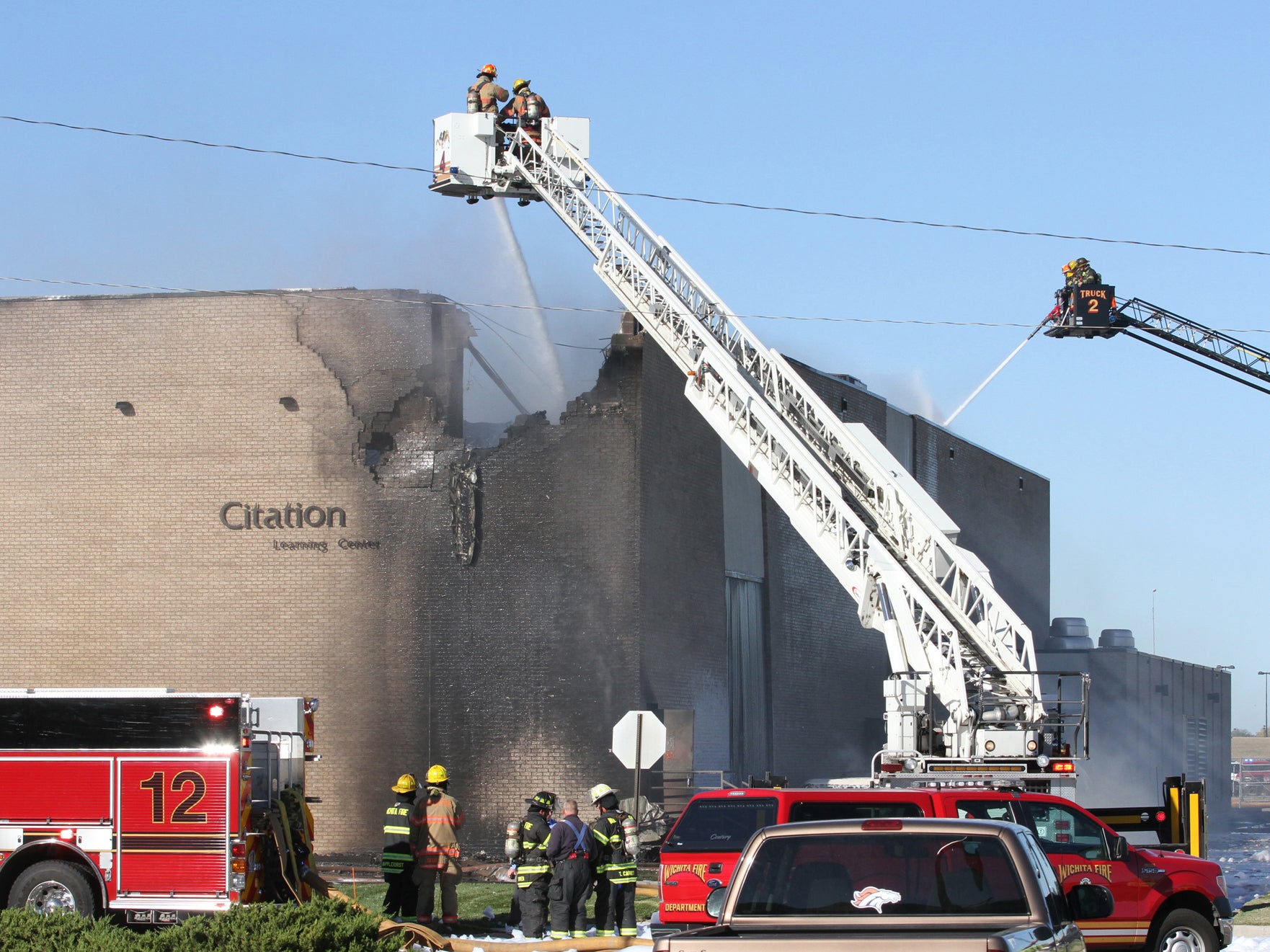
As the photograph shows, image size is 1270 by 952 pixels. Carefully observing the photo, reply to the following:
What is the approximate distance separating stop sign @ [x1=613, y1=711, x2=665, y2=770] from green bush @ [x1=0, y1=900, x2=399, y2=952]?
7.76 m

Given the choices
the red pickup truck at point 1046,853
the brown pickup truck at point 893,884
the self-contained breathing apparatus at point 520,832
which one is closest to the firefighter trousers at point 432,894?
the self-contained breathing apparatus at point 520,832

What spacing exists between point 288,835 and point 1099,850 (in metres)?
6.63

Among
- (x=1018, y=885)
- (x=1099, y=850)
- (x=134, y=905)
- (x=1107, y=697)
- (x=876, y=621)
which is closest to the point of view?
(x=1018, y=885)

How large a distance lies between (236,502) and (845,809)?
15.6 m

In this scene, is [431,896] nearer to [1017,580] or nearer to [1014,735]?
[1014,735]

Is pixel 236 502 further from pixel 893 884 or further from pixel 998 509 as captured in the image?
pixel 998 509

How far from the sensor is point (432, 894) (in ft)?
44.2

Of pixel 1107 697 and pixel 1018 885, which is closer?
pixel 1018 885

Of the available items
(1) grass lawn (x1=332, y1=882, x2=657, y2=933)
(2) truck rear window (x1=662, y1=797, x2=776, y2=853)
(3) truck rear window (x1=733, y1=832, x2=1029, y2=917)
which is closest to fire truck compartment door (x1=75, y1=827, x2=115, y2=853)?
(1) grass lawn (x1=332, y1=882, x2=657, y2=933)

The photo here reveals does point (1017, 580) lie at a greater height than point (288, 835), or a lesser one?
greater

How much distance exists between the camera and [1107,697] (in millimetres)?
38750

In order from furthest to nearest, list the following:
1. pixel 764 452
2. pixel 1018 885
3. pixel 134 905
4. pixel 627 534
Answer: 1. pixel 627 534
2. pixel 764 452
3. pixel 134 905
4. pixel 1018 885

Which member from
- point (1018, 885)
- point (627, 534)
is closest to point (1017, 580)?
point (627, 534)

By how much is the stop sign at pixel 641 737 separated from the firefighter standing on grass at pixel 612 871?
2.86 metres
